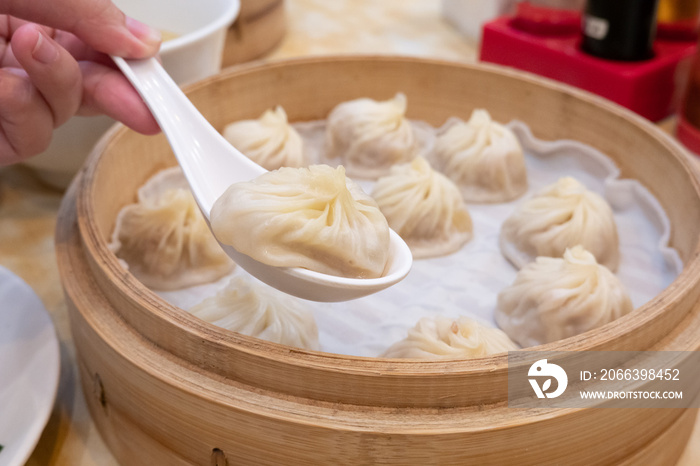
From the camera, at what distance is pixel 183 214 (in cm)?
167

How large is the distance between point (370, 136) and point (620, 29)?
1.00m

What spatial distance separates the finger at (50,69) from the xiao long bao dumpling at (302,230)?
44 centimetres

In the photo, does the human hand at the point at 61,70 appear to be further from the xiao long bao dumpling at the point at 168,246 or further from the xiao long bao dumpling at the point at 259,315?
the xiao long bao dumpling at the point at 259,315

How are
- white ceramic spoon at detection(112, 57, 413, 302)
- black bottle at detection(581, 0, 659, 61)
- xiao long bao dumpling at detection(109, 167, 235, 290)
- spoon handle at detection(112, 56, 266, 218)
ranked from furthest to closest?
1. black bottle at detection(581, 0, 659, 61)
2. xiao long bao dumpling at detection(109, 167, 235, 290)
3. spoon handle at detection(112, 56, 266, 218)
4. white ceramic spoon at detection(112, 57, 413, 302)

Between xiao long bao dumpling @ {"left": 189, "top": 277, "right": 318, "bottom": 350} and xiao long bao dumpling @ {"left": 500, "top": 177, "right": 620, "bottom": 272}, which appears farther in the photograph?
xiao long bao dumpling @ {"left": 500, "top": 177, "right": 620, "bottom": 272}

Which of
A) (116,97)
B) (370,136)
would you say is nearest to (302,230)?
(116,97)

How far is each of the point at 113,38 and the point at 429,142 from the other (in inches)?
43.4

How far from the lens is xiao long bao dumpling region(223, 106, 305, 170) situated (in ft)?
6.29

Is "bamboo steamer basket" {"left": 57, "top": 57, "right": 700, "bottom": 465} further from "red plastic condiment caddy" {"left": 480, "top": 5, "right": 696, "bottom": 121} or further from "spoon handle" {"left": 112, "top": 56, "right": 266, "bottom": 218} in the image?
"red plastic condiment caddy" {"left": 480, "top": 5, "right": 696, "bottom": 121}

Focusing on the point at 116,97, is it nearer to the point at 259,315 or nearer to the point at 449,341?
the point at 259,315

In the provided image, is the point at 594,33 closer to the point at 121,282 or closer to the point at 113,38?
the point at 113,38

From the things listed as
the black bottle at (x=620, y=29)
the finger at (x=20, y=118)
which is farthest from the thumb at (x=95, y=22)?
the black bottle at (x=620, y=29)

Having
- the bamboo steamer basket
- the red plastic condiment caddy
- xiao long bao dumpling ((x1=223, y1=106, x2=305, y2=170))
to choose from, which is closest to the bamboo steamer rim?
the bamboo steamer basket

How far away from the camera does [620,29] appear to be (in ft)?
7.50
